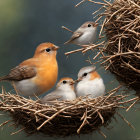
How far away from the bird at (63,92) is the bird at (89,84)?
0.12ft

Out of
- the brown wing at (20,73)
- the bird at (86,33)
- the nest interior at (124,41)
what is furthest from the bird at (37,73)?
the nest interior at (124,41)

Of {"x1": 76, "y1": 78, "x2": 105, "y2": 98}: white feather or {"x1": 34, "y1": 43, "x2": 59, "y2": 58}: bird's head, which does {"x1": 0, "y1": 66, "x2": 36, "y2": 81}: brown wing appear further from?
{"x1": 76, "y1": 78, "x2": 105, "y2": 98}: white feather

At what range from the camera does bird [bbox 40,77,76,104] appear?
197 cm

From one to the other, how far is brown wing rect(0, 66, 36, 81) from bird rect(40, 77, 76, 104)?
0.14 meters

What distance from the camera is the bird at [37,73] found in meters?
2.02

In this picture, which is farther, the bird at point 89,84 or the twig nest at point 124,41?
the bird at point 89,84

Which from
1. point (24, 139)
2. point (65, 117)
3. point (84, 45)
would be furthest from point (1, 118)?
point (84, 45)

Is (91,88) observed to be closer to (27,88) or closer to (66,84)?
(66,84)

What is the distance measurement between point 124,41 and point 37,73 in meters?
0.49

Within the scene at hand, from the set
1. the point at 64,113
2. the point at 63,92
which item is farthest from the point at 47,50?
the point at 64,113

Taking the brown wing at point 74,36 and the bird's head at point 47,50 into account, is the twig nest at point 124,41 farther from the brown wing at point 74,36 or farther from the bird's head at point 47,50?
the bird's head at point 47,50

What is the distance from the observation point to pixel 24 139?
2246 millimetres

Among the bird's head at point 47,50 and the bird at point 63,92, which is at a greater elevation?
the bird's head at point 47,50

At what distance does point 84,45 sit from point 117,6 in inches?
9.8
